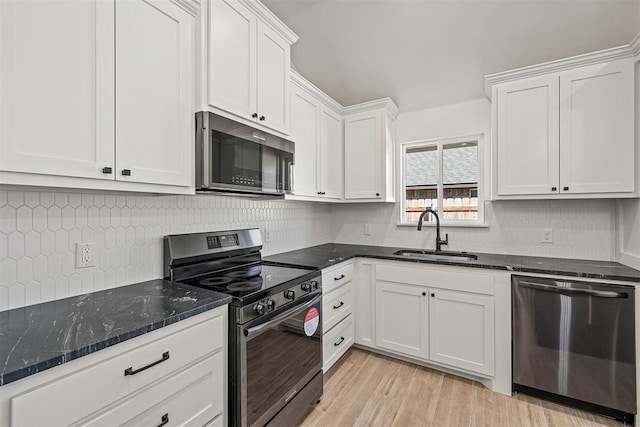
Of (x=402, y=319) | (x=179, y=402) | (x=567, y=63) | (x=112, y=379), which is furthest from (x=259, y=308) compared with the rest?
(x=567, y=63)

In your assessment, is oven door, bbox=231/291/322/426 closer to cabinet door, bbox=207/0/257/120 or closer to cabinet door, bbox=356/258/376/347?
cabinet door, bbox=356/258/376/347

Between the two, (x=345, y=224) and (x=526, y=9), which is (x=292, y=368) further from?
(x=526, y=9)

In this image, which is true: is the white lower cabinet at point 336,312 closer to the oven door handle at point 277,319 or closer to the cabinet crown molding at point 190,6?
the oven door handle at point 277,319

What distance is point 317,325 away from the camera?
2.00m

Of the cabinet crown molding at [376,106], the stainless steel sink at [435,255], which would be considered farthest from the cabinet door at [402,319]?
the cabinet crown molding at [376,106]

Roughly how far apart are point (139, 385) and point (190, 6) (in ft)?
5.73

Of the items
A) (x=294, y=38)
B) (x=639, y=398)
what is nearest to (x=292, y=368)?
(x=639, y=398)

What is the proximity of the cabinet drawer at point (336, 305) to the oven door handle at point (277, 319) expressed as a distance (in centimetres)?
30

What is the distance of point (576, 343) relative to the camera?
1.92m

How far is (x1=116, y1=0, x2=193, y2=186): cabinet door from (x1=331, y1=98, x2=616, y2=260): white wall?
225cm

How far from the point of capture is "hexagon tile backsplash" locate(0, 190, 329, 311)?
1235 mm

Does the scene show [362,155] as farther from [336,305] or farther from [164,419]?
[164,419]

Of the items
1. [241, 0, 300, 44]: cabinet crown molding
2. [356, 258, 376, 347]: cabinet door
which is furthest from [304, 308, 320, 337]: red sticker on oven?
[241, 0, 300, 44]: cabinet crown molding

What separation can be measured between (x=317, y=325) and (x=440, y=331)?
1.08m
